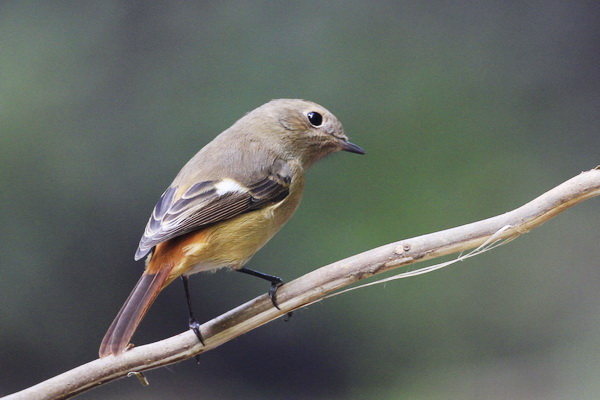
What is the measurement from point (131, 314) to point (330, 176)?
1.75 m

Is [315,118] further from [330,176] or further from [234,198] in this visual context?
[330,176]

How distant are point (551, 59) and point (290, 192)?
1927mm

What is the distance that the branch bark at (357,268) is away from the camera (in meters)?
1.40

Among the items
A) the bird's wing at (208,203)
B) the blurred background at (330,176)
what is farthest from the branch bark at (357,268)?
the blurred background at (330,176)

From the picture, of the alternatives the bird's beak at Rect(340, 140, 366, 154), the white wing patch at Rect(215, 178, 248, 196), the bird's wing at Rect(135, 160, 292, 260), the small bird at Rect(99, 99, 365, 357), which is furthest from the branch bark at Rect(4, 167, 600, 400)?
the bird's beak at Rect(340, 140, 366, 154)

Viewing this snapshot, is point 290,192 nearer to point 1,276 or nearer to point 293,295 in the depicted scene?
point 293,295

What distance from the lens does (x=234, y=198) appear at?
1.79 metres

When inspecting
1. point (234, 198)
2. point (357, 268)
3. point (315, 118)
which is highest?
point (315, 118)

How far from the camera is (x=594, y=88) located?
3.31 metres

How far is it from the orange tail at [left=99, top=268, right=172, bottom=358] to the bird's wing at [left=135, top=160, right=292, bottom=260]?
80 millimetres

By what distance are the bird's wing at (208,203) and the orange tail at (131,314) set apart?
8 centimetres

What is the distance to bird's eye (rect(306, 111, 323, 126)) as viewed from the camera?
2037 millimetres

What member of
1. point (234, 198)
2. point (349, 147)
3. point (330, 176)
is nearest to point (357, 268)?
point (234, 198)

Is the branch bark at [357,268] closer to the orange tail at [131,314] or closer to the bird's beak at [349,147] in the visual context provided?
the orange tail at [131,314]
